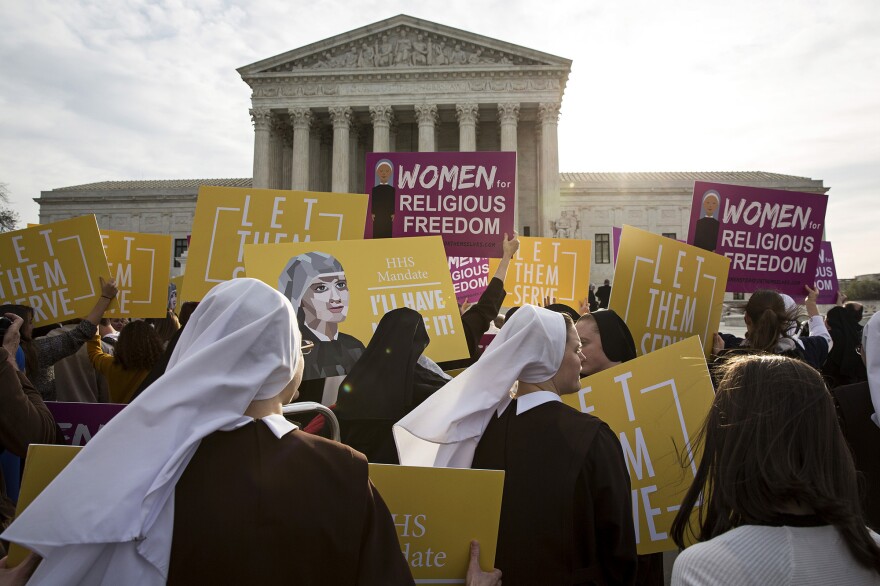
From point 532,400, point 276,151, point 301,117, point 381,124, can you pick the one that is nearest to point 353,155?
point 381,124

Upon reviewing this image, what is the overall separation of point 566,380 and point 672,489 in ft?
2.91

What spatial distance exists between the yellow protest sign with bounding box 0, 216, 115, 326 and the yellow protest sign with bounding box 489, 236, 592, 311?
5.01 metres

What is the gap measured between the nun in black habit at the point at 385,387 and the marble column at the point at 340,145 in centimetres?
3795

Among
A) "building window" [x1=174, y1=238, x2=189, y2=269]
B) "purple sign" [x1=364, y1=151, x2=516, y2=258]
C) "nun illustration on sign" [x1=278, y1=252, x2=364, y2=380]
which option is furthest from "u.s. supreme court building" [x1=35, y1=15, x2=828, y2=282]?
"nun illustration on sign" [x1=278, y1=252, x2=364, y2=380]

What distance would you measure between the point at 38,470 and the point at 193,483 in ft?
2.22

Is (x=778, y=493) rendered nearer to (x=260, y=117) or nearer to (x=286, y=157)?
(x=260, y=117)

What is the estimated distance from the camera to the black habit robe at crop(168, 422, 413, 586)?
1.68 metres

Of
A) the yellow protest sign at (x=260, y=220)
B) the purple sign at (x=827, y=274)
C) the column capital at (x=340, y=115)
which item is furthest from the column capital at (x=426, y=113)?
the yellow protest sign at (x=260, y=220)

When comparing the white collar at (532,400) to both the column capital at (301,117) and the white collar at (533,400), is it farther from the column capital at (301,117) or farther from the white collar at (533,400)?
the column capital at (301,117)

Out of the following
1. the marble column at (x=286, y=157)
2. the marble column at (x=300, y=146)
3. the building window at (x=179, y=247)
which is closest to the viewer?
the marble column at (x=300, y=146)

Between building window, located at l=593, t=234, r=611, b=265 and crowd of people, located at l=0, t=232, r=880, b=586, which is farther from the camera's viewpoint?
building window, located at l=593, t=234, r=611, b=265

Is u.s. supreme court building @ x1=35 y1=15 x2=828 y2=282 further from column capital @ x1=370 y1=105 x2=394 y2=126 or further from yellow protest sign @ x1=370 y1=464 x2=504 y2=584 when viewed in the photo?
yellow protest sign @ x1=370 y1=464 x2=504 y2=584

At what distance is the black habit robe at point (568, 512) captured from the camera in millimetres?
2287

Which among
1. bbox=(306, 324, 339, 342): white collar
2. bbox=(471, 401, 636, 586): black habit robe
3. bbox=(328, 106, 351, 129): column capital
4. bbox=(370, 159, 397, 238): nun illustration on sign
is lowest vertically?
bbox=(471, 401, 636, 586): black habit robe
